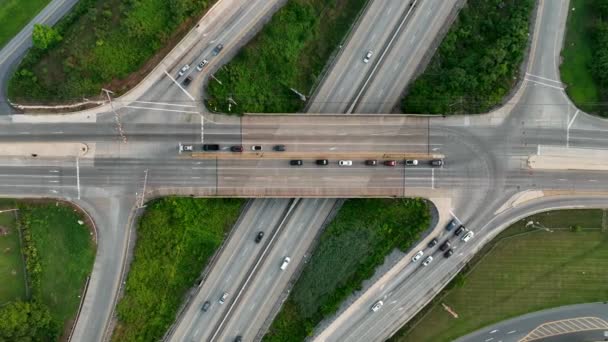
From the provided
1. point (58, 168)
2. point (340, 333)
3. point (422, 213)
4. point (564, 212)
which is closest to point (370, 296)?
point (340, 333)

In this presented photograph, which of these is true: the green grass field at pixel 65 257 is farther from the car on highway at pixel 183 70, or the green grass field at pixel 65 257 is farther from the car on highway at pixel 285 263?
the car on highway at pixel 285 263

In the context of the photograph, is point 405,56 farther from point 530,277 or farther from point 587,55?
point 530,277

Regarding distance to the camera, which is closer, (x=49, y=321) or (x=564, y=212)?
(x=49, y=321)

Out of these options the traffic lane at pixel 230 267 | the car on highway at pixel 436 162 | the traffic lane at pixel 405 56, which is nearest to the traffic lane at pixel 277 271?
the traffic lane at pixel 230 267

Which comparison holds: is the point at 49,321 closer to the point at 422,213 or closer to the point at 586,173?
the point at 422,213

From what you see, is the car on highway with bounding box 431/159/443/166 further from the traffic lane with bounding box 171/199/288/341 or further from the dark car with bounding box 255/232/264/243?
the dark car with bounding box 255/232/264/243

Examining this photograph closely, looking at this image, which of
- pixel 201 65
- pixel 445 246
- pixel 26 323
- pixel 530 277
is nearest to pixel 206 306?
pixel 26 323
